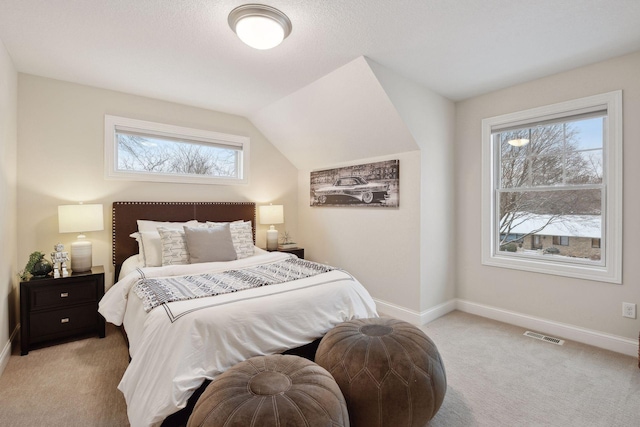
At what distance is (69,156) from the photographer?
126 inches

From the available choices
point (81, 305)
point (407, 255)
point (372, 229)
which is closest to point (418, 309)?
point (407, 255)

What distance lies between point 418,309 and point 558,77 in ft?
8.59

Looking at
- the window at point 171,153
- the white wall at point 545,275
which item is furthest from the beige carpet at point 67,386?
the white wall at point 545,275

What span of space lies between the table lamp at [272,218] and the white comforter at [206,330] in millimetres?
1896

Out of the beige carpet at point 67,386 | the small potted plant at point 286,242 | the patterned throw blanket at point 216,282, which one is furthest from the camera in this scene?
the small potted plant at point 286,242

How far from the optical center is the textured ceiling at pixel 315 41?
2.04 m

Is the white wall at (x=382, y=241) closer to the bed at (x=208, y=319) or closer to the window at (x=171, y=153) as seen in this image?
the bed at (x=208, y=319)

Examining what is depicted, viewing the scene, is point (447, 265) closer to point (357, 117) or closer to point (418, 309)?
point (418, 309)

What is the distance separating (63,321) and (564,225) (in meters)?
4.76

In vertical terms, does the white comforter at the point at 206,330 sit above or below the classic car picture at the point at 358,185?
below

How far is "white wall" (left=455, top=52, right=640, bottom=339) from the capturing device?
2596mm

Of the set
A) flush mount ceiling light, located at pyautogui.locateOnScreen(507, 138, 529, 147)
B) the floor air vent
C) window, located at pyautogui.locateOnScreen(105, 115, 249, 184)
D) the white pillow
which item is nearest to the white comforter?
the white pillow

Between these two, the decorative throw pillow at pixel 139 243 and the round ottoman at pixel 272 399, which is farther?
the decorative throw pillow at pixel 139 243

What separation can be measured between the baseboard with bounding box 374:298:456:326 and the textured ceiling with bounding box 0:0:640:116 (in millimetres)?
2405
